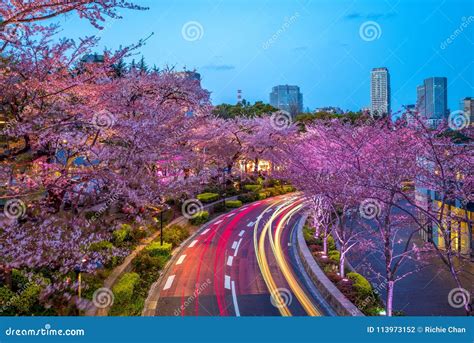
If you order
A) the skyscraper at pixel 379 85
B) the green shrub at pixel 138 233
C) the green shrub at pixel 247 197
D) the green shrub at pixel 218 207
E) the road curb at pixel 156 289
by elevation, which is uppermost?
the skyscraper at pixel 379 85

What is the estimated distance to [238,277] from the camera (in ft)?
49.9

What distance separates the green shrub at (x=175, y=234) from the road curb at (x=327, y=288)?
6.33 metres

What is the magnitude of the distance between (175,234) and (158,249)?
2971mm

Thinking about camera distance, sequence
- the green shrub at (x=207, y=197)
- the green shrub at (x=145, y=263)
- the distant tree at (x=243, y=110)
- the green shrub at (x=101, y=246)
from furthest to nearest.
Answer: the distant tree at (x=243, y=110), the green shrub at (x=207, y=197), the green shrub at (x=145, y=263), the green shrub at (x=101, y=246)

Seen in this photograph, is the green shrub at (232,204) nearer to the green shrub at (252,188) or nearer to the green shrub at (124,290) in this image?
the green shrub at (252,188)

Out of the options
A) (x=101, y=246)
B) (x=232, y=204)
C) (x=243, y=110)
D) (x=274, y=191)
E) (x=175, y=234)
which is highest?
(x=243, y=110)

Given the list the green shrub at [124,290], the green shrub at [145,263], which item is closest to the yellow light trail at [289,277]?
the green shrub at [145,263]

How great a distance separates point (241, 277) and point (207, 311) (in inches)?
134

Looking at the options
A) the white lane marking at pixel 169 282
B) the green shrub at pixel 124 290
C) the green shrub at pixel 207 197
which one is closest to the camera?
the green shrub at pixel 124 290

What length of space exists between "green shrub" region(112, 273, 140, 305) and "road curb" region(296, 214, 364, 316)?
6.34 m

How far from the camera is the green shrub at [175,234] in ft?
62.7

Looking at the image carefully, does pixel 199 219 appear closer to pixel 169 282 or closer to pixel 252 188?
pixel 169 282

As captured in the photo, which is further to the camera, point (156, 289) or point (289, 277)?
point (289, 277)

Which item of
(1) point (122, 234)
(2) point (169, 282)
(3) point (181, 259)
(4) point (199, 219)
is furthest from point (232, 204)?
(2) point (169, 282)
